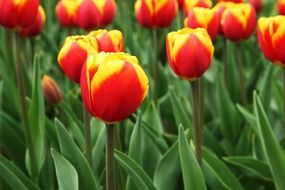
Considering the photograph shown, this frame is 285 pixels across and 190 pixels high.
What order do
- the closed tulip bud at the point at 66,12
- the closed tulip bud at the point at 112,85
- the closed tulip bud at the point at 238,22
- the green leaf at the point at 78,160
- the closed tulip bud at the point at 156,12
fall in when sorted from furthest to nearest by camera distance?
the closed tulip bud at the point at 66,12 < the closed tulip bud at the point at 156,12 < the closed tulip bud at the point at 238,22 < the green leaf at the point at 78,160 < the closed tulip bud at the point at 112,85

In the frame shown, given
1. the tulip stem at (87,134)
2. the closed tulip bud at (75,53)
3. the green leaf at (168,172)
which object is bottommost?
the green leaf at (168,172)

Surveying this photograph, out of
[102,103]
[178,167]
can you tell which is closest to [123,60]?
[102,103]

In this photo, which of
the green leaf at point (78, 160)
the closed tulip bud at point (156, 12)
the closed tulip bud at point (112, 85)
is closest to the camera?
the closed tulip bud at point (112, 85)

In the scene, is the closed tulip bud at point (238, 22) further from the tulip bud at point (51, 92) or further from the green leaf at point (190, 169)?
the green leaf at point (190, 169)

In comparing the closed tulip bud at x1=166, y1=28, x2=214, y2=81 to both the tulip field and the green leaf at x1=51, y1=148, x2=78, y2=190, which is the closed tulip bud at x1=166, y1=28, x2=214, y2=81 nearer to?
the tulip field

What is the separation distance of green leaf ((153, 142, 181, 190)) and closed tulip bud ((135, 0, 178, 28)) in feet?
1.80

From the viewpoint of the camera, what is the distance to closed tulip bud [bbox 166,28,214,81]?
3.85ft

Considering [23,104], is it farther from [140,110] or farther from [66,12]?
[66,12]

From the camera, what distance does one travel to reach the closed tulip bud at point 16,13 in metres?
1.43

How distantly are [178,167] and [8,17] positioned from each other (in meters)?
0.54

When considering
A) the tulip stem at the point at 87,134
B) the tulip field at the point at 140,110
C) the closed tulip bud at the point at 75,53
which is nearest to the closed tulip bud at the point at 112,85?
the tulip field at the point at 140,110

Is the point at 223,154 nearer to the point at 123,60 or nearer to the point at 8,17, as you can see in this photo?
the point at 8,17

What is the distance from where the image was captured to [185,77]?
46.6 inches

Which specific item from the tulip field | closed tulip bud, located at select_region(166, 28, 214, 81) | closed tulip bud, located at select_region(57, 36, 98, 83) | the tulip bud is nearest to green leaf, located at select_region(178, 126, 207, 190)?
the tulip field
